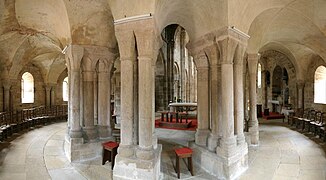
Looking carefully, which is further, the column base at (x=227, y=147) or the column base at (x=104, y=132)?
the column base at (x=104, y=132)

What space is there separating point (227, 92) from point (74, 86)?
4084 millimetres

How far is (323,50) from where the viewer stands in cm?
830

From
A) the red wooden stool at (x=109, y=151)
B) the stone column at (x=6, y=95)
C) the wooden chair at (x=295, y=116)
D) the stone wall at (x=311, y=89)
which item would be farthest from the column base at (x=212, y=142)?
the stone column at (x=6, y=95)

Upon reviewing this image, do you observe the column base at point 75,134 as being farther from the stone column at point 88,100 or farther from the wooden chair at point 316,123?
the wooden chair at point 316,123

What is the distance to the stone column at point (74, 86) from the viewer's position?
19.5 ft

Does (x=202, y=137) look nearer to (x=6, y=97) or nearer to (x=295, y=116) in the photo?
(x=295, y=116)

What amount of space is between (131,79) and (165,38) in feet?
42.7

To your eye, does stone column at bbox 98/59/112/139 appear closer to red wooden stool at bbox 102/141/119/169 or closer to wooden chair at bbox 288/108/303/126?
red wooden stool at bbox 102/141/119/169

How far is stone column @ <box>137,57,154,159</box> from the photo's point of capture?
4289 millimetres

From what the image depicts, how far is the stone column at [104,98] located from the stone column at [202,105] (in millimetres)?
2683

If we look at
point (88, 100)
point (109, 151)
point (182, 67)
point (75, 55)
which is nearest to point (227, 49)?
point (109, 151)

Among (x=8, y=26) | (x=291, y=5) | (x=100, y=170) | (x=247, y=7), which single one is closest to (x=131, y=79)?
(x=100, y=170)

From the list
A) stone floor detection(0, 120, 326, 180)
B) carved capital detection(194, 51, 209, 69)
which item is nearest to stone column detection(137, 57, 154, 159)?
stone floor detection(0, 120, 326, 180)

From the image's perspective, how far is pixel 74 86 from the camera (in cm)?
610
